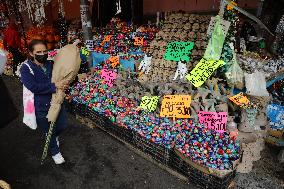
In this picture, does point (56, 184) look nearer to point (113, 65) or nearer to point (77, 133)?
point (77, 133)

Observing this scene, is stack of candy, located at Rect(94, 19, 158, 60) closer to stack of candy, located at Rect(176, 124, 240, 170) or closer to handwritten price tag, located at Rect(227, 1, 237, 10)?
handwritten price tag, located at Rect(227, 1, 237, 10)

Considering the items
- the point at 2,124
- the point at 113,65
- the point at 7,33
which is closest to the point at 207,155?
the point at 2,124

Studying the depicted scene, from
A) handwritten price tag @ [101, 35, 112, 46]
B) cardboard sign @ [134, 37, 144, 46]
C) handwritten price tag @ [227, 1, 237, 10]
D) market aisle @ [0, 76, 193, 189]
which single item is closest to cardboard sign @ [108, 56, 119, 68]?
cardboard sign @ [134, 37, 144, 46]

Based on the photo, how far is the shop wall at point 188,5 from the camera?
10969 mm

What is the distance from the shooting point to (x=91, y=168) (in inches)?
200

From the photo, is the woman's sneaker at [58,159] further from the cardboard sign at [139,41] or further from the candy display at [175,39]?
the cardboard sign at [139,41]

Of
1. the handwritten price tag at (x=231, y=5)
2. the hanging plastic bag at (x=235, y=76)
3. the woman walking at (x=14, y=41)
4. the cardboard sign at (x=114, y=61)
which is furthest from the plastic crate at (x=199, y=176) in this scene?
the woman walking at (x=14, y=41)

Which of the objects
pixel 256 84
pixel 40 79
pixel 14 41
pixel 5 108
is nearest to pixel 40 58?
pixel 40 79

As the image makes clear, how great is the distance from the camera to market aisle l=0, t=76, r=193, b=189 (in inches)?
186

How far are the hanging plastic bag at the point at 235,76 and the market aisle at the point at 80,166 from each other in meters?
2.09

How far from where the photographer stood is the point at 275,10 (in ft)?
28.6

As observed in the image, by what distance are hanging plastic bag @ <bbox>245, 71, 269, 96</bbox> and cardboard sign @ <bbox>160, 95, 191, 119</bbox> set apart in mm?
1184

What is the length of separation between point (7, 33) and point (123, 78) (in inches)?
183

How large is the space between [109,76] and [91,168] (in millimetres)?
2160
